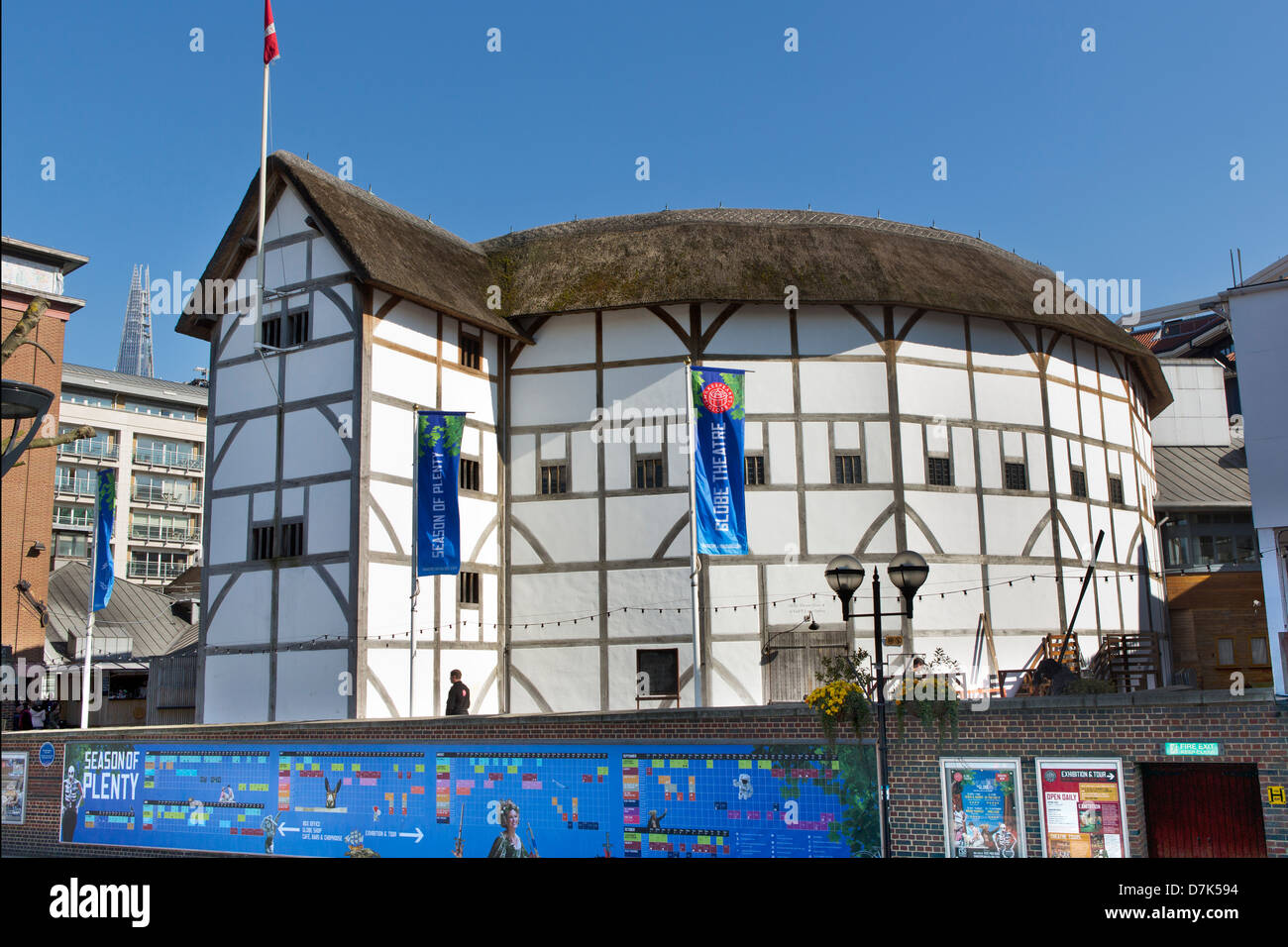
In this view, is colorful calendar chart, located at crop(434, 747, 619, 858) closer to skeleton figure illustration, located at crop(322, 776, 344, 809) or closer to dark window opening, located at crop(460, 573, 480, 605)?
skeleton figure illustration, located at crop(322, 776, 344, 809)

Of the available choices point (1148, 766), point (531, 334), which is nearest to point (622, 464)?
point (531, 334)

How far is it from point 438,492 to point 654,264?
308 inches

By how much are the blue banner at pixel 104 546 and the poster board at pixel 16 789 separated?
4.27m

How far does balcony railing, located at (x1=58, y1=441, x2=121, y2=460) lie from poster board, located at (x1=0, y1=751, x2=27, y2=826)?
163 feet

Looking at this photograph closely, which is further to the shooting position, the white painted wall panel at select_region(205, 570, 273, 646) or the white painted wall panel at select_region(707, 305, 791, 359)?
the white painted wall panel at select_region(707, 305, 791, 359)

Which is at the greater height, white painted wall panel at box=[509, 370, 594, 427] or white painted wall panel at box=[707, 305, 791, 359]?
white painted wall panel at box=[707, 305, 791, 359]

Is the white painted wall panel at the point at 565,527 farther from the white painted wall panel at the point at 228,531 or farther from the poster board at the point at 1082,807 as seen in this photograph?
the poster board at the point at 1082,807

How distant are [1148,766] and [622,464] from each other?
14.9 meters

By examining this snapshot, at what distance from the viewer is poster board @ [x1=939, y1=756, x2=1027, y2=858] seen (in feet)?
40.0

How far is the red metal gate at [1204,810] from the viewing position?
37.1 ft

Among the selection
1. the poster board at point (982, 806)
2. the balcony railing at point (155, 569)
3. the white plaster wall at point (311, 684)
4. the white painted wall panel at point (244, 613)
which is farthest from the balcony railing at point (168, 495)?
the poster board at point (982, 806)

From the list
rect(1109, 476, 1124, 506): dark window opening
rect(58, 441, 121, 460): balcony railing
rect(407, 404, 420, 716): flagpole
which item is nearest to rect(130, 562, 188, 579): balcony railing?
rect(58, 441, 121, 460): balcony railing

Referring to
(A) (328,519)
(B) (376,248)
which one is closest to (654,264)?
(B) (376,248)
